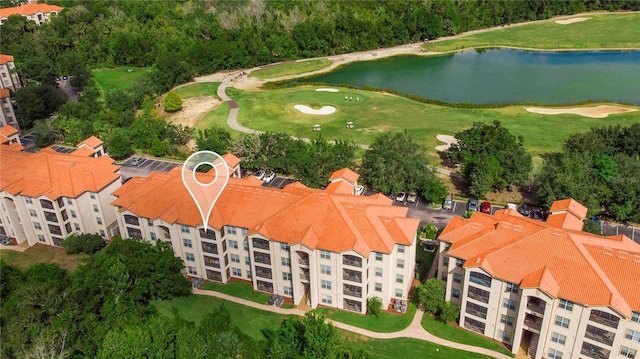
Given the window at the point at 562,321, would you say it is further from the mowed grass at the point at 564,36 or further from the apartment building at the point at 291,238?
the mowed grass at the point at 564,36

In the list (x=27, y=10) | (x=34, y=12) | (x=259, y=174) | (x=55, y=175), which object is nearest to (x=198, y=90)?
(x=259, y=174)

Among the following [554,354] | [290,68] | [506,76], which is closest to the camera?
[554,354]

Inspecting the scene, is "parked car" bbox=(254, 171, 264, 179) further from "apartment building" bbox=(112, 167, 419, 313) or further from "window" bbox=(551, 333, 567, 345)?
"window" bbox=(551, 333, 567, 345)

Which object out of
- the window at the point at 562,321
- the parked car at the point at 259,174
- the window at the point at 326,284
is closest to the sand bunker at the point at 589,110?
the parked car at the point at 259,174

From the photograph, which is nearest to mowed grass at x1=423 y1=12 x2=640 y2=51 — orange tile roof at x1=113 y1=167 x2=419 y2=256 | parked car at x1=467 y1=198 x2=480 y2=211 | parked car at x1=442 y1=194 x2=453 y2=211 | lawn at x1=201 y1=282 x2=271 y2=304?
parked car at x1=442 y1=194 x2=453 y2=211

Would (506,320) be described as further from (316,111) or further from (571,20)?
(571,20)

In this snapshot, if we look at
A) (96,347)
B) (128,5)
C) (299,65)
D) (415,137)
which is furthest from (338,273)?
(128,5)

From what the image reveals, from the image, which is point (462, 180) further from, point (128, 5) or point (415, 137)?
point (128, 5)
